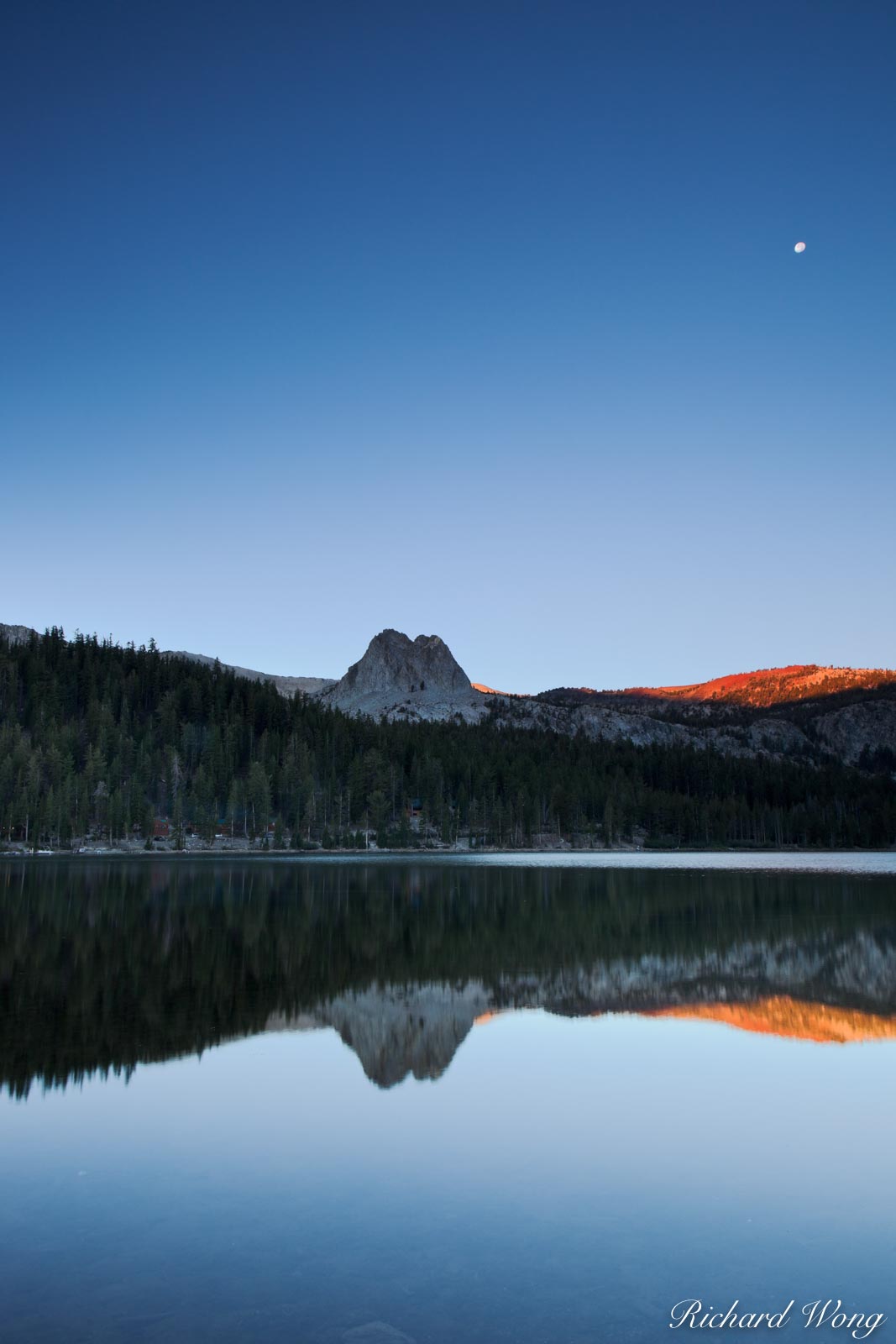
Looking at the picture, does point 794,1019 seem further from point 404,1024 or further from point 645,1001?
point 404,1024

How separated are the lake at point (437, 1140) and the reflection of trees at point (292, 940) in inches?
9.7

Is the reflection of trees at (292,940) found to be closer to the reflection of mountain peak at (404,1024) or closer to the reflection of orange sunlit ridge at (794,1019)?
the reflection of mountain peak at (404,1024)

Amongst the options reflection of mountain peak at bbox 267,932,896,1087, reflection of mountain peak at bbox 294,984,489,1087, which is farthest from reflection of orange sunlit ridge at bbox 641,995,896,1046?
reflection of mountain peak at bbox 294,984,489,1087

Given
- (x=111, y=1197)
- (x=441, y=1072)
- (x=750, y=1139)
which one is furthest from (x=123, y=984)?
(x=750, y=1139)

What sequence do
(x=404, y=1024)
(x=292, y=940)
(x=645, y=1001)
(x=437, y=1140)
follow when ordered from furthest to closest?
(x=292, y=940)
(x=645, y=1001)
(x=404, y=1024)
(x=437, y=1140)

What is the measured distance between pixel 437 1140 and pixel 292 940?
25327 mm

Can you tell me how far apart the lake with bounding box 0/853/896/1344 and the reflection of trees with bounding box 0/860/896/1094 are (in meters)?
0.25

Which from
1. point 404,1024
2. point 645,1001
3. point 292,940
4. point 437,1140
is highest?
point 437,1140

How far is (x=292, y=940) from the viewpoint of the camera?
39.1m

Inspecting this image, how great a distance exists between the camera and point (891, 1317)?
9094mm

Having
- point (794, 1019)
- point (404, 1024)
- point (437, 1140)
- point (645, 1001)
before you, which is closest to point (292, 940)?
point (404, 1024)

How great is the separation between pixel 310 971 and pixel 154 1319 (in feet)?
74.5

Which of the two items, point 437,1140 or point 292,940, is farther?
point 292,940

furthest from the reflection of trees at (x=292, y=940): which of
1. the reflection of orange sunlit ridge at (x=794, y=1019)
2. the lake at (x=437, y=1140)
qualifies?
the reflection of orange sunlit ridge at (x=794, y=1019)
